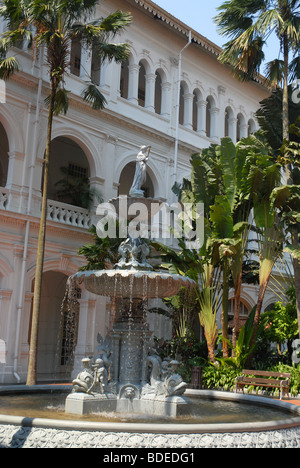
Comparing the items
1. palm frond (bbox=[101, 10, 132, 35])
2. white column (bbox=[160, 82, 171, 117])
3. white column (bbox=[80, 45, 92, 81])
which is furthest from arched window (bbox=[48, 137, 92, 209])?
palm frond (bbox=[101, 10, 132, 35])

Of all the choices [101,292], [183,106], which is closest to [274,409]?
[101,292]

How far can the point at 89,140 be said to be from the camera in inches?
758

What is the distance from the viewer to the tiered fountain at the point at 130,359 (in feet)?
24.8

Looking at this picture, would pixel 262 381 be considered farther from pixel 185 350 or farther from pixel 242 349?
pixel 185 350

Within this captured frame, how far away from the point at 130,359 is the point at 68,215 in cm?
1023

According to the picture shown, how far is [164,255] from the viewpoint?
53.9ft

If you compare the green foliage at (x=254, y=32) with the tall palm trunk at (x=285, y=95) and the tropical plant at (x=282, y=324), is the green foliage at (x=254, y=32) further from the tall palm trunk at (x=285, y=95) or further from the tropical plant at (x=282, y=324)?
the tropical plant at (x=282, y=324)

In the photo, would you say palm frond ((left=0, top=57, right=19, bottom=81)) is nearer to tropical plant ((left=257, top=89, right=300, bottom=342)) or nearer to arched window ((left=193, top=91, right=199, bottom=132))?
tropical plant ((left=257, top=89, right=300, bottom=342))

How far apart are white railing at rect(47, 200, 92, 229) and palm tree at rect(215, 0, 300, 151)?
6916 millimetres

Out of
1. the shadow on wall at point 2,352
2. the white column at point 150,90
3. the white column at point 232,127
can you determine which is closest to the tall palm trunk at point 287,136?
the white column at point 150,90

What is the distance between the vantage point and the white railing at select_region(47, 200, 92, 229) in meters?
17.4

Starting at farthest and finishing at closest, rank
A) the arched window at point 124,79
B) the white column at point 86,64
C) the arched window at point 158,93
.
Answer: the arched window at point 158,93
the arched window at point 124,79
the white column at point 86,64

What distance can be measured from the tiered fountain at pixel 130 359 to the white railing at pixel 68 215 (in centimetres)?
870
